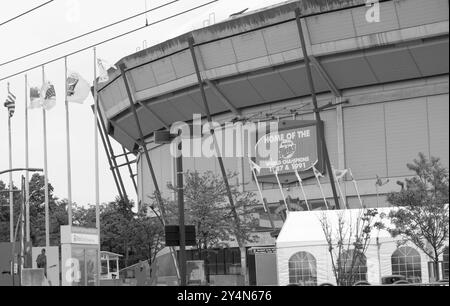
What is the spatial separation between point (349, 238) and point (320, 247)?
111 cm


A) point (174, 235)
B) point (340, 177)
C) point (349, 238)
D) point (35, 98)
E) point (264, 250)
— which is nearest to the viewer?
point (174, 235)

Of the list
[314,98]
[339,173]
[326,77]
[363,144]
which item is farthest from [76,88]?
[363,144]

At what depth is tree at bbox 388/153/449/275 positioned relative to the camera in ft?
73.8

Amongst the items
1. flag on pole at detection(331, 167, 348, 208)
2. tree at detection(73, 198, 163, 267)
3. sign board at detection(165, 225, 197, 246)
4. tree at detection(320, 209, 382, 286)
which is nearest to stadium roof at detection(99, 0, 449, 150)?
flag on pole at detection(331, 167, 348, 208)

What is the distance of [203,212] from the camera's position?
4628cm

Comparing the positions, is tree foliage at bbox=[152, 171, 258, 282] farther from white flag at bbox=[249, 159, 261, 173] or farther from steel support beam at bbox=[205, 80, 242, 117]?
steel support beam at bbox=[205, 80, 242, 117]

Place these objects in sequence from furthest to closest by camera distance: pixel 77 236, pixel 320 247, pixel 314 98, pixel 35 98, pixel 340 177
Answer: pixel 35 98 → pixel 314 98 → pixel 340 177 → pixel 77 236 → pixel 320 247

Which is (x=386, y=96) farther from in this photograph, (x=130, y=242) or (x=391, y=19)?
(x=130, y=242)

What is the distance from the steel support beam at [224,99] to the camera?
171 ft

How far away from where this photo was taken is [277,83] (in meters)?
50.1

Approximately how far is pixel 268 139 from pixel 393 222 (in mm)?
26147

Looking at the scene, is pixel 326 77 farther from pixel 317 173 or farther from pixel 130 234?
pixel 130 234

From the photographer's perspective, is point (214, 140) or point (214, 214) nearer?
point (214, 214)

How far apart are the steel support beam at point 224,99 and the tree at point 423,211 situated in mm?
26879
